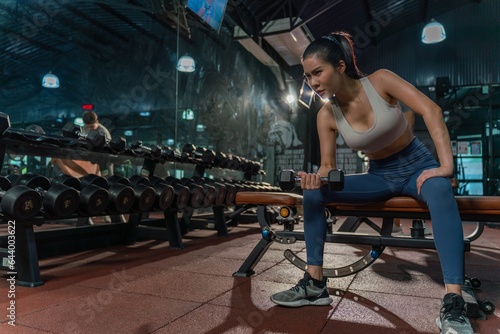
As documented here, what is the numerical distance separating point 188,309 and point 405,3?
7947 millimetres

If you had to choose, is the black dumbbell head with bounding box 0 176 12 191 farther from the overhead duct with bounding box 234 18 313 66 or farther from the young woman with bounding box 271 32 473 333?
the overhead duct with bounding box 234 18 313 66

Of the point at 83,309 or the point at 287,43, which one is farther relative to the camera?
the point at 287,43

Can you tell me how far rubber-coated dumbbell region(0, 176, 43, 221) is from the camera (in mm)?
1626

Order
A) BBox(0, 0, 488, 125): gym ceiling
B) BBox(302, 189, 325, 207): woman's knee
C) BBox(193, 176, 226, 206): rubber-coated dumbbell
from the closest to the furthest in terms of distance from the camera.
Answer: BBox(302, 189, 325, 207): woman's knee < BBox(193, 176, 226, 206): rubber-coated dumbbell < BBox(0, 0, 488, 125): gym ceiling

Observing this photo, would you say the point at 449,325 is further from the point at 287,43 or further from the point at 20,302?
the point at 287,43

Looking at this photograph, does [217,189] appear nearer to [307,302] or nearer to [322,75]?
[307,302]

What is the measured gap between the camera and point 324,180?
135 centimetres

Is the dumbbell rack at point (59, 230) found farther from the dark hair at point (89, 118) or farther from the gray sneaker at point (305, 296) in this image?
the gray sneaker at point (305, 296)

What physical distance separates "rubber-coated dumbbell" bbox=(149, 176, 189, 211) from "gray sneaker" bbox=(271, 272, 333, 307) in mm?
1431

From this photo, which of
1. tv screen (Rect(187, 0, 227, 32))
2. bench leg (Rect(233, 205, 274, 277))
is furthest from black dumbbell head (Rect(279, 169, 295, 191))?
tv screen (Rect(187, 0, 227, 32))

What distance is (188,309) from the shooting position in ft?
4.41

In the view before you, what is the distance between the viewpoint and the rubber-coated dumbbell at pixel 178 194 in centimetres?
267

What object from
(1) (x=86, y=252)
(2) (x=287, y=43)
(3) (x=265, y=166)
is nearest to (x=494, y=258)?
(1) (x=86, y=252)

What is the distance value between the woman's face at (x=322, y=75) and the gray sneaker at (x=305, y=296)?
730 millimetres
